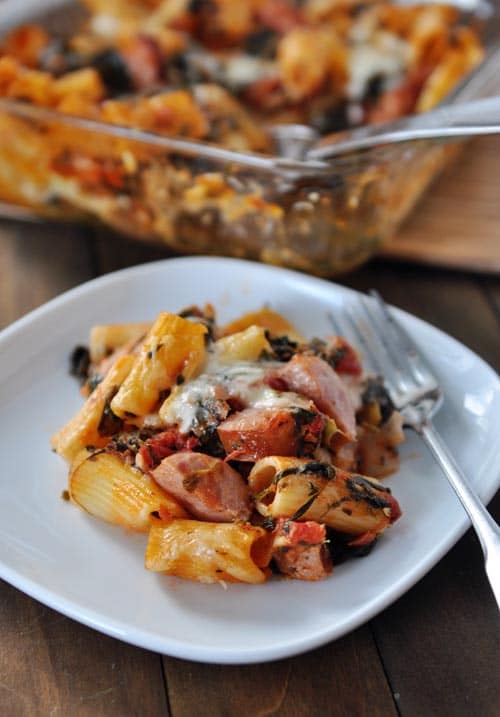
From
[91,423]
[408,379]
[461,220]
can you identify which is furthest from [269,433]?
[461,220]

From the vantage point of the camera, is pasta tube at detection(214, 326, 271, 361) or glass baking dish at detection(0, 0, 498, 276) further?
glass baking dish at detection(0, 0, 498, 276)

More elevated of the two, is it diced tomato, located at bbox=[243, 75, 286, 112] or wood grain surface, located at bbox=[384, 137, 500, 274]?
diced tomato, located at bbox=[243, 75, 286, 112]

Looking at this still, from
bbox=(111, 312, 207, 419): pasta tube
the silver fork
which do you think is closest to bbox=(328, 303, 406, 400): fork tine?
the silver fork

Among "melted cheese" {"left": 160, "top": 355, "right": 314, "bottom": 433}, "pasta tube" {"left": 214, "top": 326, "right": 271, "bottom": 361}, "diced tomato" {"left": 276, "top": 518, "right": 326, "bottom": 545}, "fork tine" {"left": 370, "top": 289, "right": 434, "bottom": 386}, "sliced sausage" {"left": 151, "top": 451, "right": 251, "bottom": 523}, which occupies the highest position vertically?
"pasta tube" {"left": 214, "top": 326, "right": 271, "bottom": 361}

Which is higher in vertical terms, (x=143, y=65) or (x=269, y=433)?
(x=143, y=65)

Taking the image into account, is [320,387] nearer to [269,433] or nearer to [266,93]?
[269,433]

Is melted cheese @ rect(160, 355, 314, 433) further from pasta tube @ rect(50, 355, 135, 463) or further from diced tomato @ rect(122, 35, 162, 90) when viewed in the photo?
diced tomato @ rect(122, 35, 162, 90)
